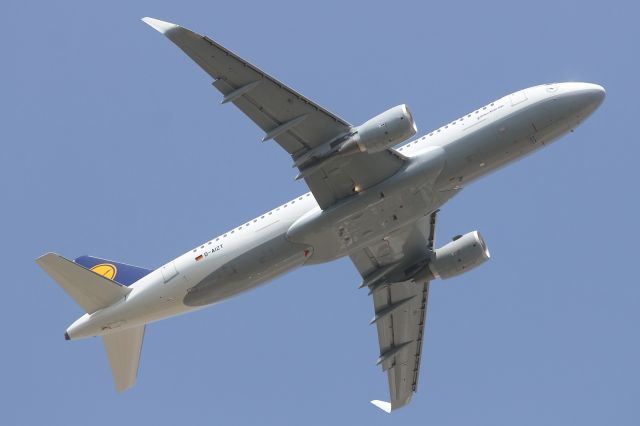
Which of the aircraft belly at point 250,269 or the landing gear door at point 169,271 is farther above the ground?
the landing gear door at point 169,271

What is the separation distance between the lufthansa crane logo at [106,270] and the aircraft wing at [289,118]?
494 inches

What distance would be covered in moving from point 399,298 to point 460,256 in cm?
596

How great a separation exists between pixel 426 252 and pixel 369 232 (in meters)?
6.28

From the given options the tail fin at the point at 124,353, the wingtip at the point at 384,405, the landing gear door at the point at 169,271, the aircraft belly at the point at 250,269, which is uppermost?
the landing gear door at the point at 169,271

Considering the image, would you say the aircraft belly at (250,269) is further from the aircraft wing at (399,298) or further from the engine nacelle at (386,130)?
the engine nacelle at (386,130)

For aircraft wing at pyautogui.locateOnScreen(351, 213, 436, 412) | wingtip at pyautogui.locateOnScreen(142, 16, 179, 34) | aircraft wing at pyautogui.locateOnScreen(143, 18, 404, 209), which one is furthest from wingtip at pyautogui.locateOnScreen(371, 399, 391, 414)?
wingtip at pyautogui.locateOnScreen(142, 16, 179, 34)

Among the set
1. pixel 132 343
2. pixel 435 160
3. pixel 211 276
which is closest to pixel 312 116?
pixel 435 160

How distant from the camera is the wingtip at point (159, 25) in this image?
154 feet

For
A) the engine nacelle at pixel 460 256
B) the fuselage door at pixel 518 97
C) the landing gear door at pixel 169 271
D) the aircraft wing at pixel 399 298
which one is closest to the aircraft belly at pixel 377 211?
the aircraft wing at pixel 399 298

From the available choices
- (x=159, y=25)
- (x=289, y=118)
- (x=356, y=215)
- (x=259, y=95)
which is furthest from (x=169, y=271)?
(x=159, y=25)

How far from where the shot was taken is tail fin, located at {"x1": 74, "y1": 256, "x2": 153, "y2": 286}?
185 ft

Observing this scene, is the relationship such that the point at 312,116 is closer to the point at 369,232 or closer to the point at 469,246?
the point at 369,232

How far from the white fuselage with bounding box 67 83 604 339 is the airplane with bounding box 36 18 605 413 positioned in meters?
0.06

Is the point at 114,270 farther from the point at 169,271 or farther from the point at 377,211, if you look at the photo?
the point at 377,211
